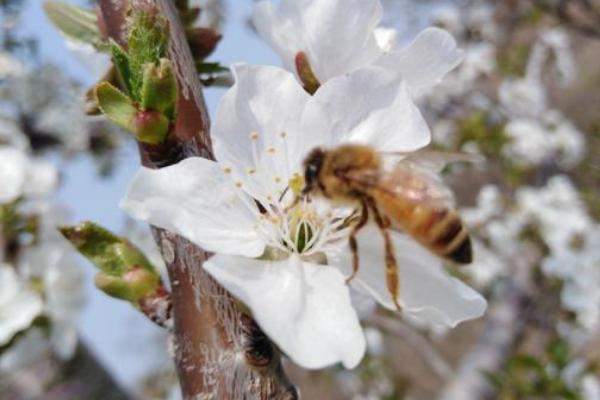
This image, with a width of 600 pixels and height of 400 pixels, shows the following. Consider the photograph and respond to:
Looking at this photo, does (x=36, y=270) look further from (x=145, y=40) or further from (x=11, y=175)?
(x=145, y=40)

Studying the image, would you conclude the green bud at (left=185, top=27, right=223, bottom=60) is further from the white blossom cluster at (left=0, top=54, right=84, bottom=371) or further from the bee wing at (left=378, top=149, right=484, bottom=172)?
the white blossom cluster at (left=0, top=54, right=84, bottom=371)

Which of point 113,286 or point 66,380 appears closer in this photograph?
point 113,286

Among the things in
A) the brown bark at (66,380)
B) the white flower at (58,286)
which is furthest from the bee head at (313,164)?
the brown bark at (66,380)

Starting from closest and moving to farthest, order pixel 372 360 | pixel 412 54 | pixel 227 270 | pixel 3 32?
pixel 227 270 → pixel 412 54 → pixel 3 32 → pixel 372 360

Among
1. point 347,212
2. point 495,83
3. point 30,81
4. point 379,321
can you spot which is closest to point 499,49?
point 495,83

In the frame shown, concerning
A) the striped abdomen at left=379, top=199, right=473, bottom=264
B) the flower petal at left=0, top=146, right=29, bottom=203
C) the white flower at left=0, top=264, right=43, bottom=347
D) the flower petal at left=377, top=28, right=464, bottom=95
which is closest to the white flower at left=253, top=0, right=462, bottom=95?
the flower petal at left=377, top=28, right=464, bottom=95

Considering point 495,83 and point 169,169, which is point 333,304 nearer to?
point 169,169

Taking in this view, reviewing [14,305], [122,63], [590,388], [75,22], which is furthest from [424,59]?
[590,388]
